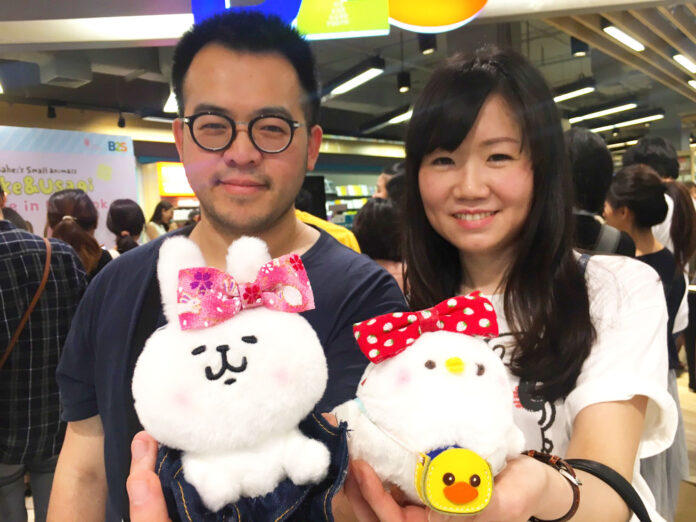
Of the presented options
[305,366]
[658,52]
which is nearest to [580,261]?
[305,366]

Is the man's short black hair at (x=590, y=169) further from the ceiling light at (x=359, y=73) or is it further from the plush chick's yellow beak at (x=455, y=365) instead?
the ceiling light at (x=359, y=73)

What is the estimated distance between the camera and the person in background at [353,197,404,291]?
2.52 metres

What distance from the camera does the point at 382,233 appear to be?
254cm

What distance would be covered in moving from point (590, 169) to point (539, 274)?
103 centimetres

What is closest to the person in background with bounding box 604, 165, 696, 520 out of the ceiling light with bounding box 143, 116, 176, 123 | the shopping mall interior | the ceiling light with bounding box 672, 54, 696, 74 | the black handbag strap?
the shopping mall interior

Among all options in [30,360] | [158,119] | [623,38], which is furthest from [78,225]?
[158,119]

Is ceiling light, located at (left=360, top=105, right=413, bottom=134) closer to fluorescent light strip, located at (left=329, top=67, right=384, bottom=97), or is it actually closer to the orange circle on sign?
fluorescent light strip, located at (left=329, top=67, right=384, bottom=97)

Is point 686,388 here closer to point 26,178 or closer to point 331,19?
point 331,19

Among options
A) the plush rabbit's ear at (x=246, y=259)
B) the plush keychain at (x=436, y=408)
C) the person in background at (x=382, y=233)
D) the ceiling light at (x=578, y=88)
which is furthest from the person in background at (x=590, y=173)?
the ceiling light at (x=578, y=88)

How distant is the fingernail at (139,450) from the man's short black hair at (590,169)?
166 cm

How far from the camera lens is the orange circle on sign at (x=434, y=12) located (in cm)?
220

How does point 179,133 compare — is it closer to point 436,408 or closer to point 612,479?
point 436,408

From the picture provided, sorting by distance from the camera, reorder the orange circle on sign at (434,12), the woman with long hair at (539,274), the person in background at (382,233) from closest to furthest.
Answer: the woman with long hair at (539,274), the orange circle on sign at (434,12), the person in background at (382,233)

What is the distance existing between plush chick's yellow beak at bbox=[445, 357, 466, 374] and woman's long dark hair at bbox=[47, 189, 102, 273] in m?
2.41
